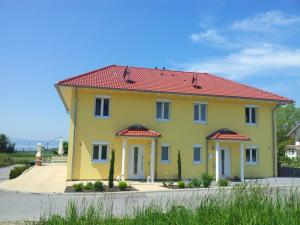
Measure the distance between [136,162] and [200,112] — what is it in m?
6.00

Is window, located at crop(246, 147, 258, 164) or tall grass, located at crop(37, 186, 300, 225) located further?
window, located at crop(246, 147, 258, 164)

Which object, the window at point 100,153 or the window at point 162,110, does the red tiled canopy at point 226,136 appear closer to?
the window at point 162,110

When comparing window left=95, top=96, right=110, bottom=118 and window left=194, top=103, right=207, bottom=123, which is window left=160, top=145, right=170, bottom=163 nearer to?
window left=194, top=103, right=207, bottom=123

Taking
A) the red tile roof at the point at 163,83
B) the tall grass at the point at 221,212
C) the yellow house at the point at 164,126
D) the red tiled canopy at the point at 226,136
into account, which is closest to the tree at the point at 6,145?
the yellow house at the point at 164,126

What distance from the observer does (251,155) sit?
26688 millimetres

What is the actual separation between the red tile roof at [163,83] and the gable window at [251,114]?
1064 millimetres

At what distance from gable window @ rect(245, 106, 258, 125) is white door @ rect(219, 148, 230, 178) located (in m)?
3.04

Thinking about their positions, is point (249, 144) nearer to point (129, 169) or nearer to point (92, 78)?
point (129, 169)

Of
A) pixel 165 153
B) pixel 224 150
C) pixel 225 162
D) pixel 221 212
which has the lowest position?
pixel 221 212

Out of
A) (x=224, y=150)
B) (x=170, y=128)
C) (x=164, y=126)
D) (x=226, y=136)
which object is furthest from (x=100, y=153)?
(x=224, y=150)

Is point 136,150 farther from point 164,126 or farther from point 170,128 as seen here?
point 170,128

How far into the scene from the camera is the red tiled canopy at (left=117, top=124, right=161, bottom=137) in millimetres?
22859

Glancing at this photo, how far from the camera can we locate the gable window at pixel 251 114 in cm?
2710

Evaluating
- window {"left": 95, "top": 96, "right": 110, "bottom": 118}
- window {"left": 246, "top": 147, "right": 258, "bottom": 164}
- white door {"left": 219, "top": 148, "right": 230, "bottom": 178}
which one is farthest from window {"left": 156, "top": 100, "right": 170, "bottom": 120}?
window {"left": 246, "top": 147, "right": 258, "bottom": 164}
